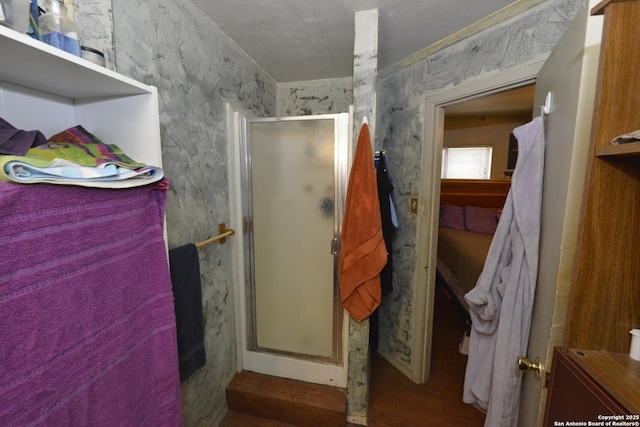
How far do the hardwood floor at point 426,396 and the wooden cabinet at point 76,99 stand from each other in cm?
188

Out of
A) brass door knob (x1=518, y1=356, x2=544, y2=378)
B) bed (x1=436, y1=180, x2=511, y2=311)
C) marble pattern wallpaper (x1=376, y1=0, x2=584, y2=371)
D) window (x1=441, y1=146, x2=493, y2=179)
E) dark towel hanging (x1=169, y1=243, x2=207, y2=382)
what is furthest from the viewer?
window (x1=441, y1=146, x2=493, y2=179)

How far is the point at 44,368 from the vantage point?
0.47m

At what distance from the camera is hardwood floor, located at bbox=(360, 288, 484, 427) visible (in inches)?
60.7

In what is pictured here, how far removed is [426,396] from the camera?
1714 millimetres

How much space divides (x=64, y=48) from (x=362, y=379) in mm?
1831

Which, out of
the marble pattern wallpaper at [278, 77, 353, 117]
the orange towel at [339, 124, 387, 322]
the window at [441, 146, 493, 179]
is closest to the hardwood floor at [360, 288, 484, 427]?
the orange towel at [339, 124, 387, 322]

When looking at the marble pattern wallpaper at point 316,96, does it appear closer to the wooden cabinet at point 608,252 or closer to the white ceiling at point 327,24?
the white ceiling at point 327,24

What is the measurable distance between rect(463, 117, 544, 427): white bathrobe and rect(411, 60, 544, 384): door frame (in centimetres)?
77

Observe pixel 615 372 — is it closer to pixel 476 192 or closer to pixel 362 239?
pixel 362 239

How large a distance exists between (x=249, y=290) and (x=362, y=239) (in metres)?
0.92

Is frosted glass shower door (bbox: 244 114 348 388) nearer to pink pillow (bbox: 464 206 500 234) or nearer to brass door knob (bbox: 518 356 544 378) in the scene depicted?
brass door knob (bbox: 518 356 544 378)

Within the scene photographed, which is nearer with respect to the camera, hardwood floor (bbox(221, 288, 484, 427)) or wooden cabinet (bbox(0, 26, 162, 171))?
wooden cabinet (bbox(0, 26, 162, 171))

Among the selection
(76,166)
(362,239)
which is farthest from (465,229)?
(76,166)

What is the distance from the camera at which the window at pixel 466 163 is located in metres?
3.97
